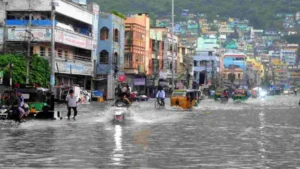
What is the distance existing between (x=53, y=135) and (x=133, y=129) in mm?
4418

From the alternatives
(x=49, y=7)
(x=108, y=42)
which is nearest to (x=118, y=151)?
(x=49, y=7)

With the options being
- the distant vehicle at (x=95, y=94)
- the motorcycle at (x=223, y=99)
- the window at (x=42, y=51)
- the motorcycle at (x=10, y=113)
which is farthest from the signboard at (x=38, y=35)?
the motorcycle at (x=10, y=113)

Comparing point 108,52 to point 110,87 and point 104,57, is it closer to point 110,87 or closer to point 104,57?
point 104,57

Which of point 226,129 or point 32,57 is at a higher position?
point 32,57

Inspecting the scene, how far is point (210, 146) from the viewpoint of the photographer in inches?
837

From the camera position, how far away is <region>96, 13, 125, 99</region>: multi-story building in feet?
314

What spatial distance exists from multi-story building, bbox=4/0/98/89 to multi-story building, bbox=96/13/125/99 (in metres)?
4.33

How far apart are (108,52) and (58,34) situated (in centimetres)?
2034

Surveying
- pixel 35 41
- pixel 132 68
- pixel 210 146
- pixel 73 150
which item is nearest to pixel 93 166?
pixel 73 150

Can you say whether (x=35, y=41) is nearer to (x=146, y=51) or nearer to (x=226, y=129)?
(x=146, y=51)

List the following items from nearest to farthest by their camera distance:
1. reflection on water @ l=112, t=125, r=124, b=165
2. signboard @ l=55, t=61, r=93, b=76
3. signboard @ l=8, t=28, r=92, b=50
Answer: reflection on water @ l=112, t=125, r=124, b=165 → signboard @ l=8, t=28, r=92, b=50 → signboard @ l=55, t=61, r=93, b=76

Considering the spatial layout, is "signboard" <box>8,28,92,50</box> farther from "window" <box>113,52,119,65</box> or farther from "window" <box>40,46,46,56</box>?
"window" <box>113,52,119,65</box>

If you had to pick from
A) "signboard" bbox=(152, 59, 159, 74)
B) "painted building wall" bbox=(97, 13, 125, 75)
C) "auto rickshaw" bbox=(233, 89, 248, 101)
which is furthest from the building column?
"signboard" bbox=(152, 59, 159, 74)

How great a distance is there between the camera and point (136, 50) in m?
Answer: 110
